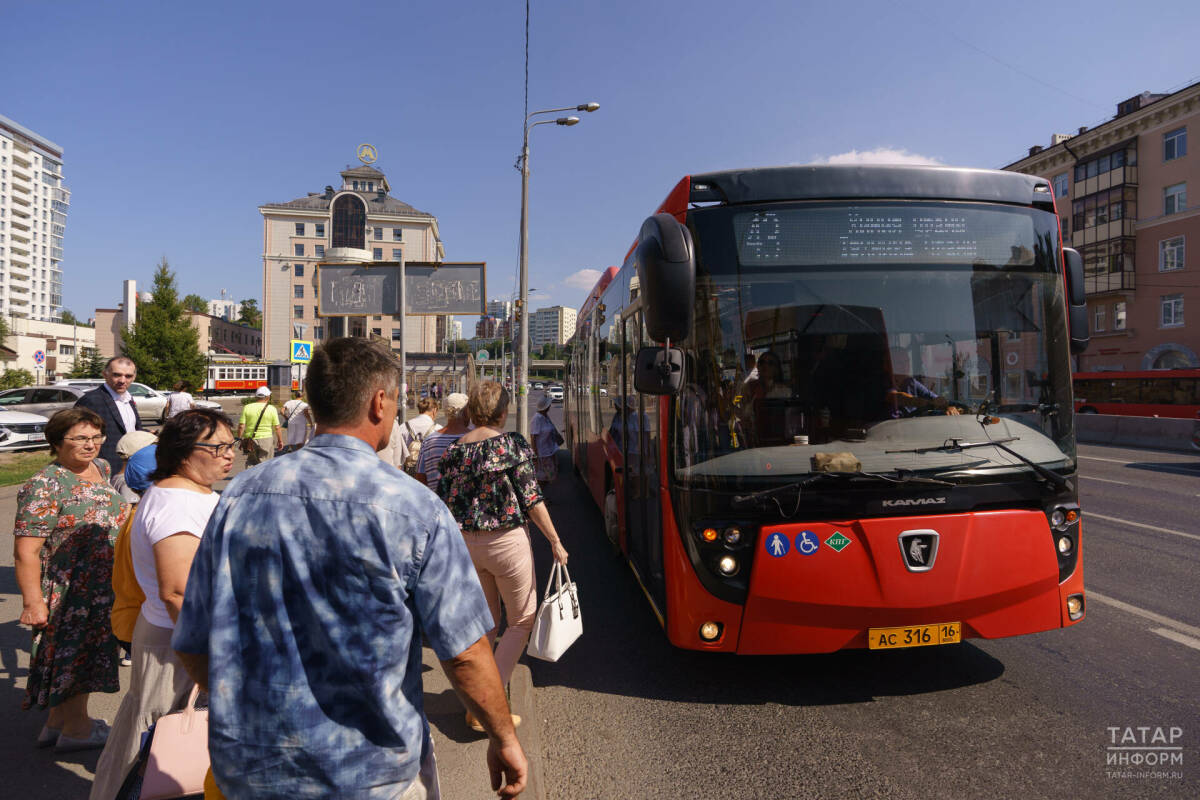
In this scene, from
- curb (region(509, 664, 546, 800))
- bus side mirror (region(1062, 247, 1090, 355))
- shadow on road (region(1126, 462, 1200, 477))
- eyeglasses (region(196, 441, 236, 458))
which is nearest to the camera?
eyeglasses (region(196, 441, 236, 458))

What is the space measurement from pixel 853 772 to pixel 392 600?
2.72m

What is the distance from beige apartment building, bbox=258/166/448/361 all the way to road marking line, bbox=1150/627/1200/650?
7684 cm

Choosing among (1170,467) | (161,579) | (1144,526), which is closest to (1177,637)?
(1144,526)

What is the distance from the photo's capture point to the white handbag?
12.2ft

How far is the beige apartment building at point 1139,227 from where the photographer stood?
118 feet

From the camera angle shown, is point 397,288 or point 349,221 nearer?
point 397,288

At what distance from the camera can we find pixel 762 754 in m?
3.50

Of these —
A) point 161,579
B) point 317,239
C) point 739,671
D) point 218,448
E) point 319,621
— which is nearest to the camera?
point 319,621

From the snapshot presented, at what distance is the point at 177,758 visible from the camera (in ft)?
6.79

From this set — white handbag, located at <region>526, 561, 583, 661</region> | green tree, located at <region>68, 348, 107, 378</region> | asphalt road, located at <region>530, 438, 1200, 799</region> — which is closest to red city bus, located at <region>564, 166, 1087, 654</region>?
asphalt road, located at <region>530, 438, 1200, 799</region>

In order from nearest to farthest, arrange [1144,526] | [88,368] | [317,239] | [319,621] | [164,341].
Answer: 1. [319,621]
2. [1144,526]
3. [164,341]
4. [88,368]
5. [317,239]

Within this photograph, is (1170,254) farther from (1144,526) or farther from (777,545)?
(777,545)

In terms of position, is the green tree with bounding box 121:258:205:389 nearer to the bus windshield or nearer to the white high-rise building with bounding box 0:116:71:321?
the bus windshield

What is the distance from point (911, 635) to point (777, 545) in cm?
88
